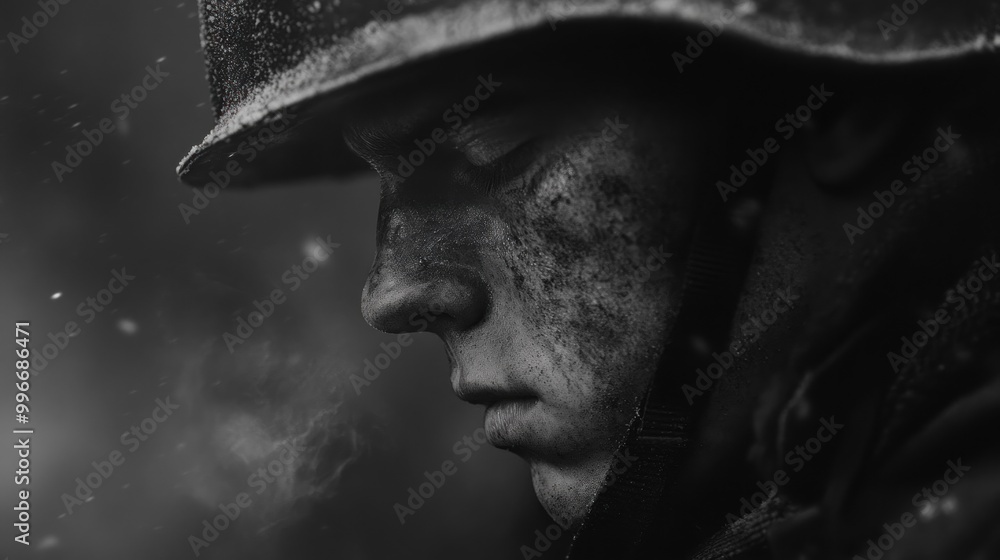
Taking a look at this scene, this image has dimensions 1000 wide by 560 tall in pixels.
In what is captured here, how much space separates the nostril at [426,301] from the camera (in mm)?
873

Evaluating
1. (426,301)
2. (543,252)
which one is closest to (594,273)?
(543,252)

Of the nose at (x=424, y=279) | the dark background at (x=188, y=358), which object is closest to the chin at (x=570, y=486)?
the nose at (x=424, y=279)

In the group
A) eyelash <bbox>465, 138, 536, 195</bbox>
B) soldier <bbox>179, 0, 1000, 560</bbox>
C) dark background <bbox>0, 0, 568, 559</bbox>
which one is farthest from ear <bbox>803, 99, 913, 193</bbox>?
dark background <bbox>0, 0, 568, 559</bbox>

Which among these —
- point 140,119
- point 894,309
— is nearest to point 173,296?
point 140,119

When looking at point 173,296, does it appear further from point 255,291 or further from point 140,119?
point 140,119

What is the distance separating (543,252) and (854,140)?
28 centimetres

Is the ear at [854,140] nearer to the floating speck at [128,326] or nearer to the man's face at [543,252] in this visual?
the man's face at [543,252]

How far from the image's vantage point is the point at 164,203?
76.9 inches

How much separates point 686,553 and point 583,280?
1.03 ft

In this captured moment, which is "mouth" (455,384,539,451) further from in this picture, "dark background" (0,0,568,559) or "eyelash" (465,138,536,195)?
"dark background" (0,0,568,559)

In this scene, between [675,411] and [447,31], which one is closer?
[447,31]

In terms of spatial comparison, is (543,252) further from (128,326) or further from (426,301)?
(128,326)

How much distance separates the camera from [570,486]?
912mm

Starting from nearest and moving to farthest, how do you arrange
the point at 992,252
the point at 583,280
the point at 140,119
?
1. the point at 992,252
2. the point at 583,280
3. the point at 140,119
